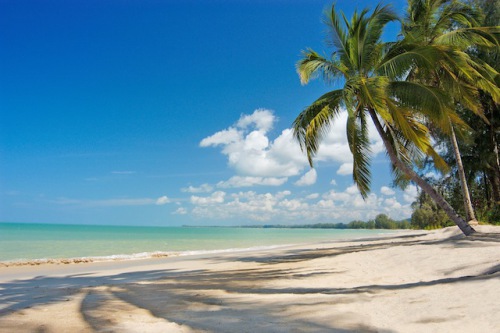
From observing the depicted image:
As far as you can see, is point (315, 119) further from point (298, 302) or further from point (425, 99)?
point (298, 302)

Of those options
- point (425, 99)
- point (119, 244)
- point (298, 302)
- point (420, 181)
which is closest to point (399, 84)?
point (425, 99)

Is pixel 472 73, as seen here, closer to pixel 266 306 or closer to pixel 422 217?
pixel 266 306

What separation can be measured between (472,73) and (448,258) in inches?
254

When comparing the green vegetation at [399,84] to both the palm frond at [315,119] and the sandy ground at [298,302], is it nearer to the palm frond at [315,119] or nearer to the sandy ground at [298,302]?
the palm frond at [315,119]

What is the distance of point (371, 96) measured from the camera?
9992 millimetres

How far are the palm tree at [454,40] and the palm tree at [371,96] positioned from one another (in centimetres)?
103

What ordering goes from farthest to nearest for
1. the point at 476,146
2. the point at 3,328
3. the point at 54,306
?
the point at 476,146, the point at 54,306, the point at 3,328

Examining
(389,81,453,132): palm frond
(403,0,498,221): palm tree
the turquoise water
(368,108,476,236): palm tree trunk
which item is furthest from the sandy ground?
the turquoise water

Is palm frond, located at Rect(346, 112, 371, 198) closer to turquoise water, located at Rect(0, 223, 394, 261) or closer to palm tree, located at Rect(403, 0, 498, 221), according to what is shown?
palm tree, located at Rect(403, 0, 498, 221)

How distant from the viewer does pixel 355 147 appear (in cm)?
1230

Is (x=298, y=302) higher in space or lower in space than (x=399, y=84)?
lower

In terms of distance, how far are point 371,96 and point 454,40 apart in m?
5.22

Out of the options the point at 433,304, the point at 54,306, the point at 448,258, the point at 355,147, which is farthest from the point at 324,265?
the point at 54,306

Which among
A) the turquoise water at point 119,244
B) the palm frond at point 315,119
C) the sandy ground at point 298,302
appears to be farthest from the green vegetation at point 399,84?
the turquoise water at point 119,244
